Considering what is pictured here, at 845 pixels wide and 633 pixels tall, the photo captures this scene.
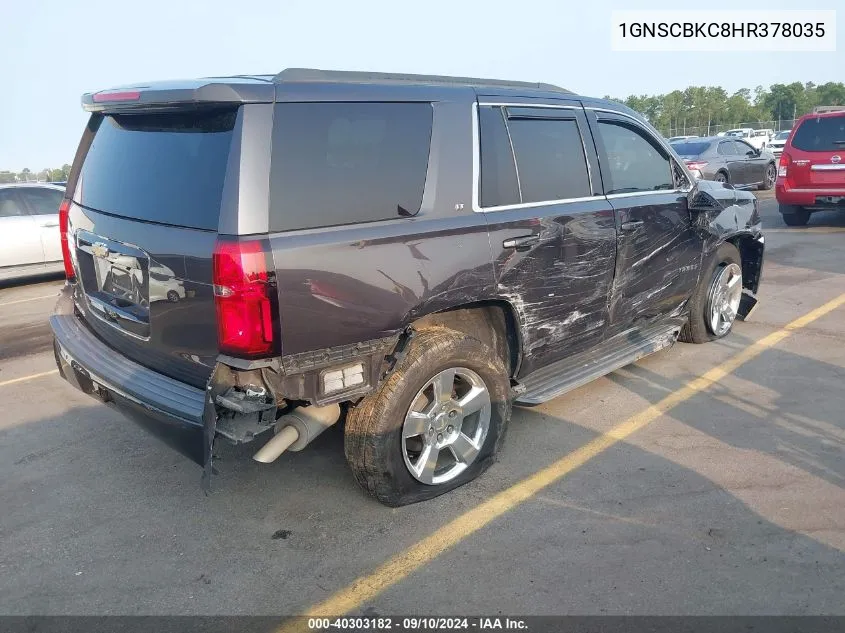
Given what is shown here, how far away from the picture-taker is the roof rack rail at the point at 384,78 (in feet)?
10.4

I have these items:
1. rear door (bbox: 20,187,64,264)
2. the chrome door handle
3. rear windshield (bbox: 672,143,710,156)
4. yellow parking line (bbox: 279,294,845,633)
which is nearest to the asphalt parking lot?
yellow parking line (bbox: 279,294,845,633)

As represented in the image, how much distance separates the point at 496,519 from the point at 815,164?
10347mm

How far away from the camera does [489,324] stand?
3982 mm

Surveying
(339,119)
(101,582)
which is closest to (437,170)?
(339,119)

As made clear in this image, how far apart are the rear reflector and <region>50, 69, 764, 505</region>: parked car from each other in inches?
0.7

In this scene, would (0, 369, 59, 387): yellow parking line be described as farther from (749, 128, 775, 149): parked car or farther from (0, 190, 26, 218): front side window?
(749, 128, 775, 149): parked car

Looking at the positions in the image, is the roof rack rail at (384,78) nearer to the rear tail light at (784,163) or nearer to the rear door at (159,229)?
the rear door at (159,229)

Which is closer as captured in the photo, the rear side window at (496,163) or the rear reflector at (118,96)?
the rear reflector at (118,96)

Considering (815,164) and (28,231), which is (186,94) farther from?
(815,164)

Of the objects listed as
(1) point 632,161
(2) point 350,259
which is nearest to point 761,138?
(1) point 632,161

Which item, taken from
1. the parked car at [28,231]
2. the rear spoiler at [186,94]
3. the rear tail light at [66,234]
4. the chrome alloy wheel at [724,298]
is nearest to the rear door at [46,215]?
the parked car at [28,231]

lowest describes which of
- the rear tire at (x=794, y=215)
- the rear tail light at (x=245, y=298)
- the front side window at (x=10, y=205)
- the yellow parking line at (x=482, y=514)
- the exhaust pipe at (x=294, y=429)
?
the yellow parking line at (x=482, y=514)

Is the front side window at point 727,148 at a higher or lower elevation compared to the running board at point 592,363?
higher

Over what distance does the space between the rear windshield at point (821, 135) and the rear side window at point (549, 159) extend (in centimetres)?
873
